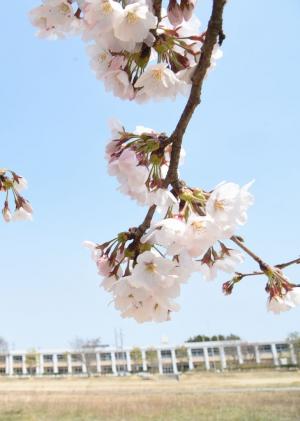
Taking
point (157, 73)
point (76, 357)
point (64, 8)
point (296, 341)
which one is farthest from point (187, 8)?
point (76, 357)

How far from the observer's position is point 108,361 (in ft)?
219

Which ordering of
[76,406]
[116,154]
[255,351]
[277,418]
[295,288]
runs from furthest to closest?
[255,351]
[76,406]
[277,418]
[295,288]
[116,154]

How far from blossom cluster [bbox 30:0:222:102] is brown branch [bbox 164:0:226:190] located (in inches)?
3.6

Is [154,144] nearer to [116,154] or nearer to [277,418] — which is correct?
[116,154]

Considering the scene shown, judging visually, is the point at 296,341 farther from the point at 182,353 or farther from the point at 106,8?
the point at 106,8

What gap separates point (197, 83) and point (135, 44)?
15 centimetres

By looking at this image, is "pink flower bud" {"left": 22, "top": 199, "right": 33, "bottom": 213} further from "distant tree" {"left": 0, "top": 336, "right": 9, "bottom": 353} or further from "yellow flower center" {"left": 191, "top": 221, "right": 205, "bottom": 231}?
"distant tree" {"left": 0, "top": 336, "right": 9, "bottom": 353}

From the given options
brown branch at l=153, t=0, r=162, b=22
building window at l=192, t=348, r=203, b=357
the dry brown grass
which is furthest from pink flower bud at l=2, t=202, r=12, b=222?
building window at l=192, t=348, r=203, b=357

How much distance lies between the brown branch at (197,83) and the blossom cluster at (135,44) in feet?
0.30

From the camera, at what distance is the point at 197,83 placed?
767 millimetres

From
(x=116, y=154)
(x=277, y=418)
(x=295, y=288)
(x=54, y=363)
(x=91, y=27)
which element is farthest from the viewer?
(x=54, y=363)

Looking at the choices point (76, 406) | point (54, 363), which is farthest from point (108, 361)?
point (76, 406)

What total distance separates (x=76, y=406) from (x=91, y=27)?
78.5 feet

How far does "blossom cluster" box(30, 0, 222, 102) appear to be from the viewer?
771mm
